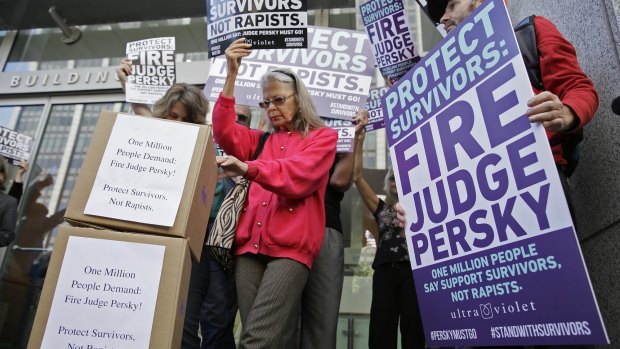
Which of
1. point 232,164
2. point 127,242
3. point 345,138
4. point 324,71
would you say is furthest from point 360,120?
point 127,242

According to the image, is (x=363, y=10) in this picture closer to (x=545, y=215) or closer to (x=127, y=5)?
(x=545, y=215)

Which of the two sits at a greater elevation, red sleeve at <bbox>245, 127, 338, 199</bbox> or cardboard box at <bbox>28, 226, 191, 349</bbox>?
red sleeve at <bbox>245, 127, 338, 199</bbox>

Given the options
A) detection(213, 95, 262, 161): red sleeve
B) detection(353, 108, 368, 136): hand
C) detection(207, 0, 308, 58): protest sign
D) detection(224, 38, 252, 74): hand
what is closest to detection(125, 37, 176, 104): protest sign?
detection(207, 0, 308, 58): protest sign

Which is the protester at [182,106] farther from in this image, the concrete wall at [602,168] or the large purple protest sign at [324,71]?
the concrete wall at [602,168]

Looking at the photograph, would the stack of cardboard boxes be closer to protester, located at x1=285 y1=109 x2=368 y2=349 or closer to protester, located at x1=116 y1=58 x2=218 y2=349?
protester, located at x1=285 y1=109 x2=368 y2=349

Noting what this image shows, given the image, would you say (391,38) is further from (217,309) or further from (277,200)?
(217,309)

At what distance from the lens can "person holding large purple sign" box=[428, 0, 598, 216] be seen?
112 cm

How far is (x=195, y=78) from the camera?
4.98m

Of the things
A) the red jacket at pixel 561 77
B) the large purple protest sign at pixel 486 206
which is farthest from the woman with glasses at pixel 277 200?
the red jacket at pixel 561 77

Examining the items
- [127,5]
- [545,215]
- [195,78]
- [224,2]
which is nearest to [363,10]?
[224,2]

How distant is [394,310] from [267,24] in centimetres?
174

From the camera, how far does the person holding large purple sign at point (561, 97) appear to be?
1.12 meters

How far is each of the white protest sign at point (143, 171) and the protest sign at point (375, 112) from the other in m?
1.78

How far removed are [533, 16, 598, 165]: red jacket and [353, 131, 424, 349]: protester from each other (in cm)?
130
